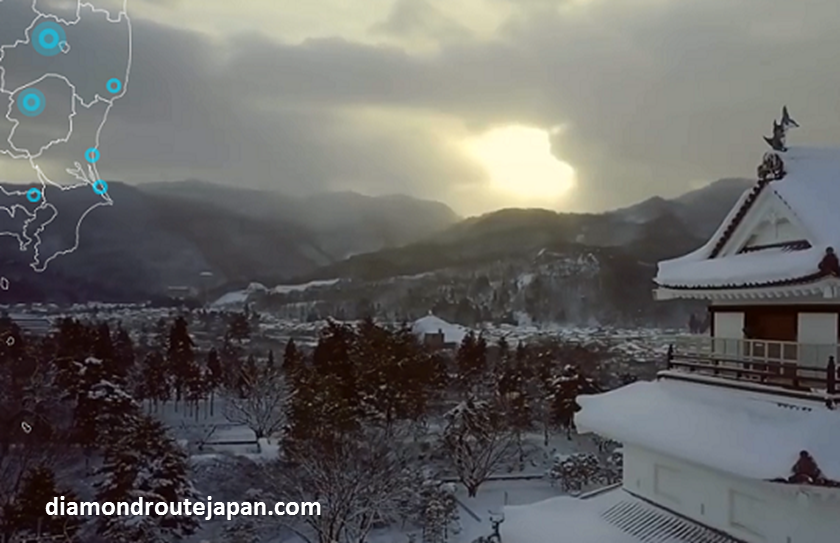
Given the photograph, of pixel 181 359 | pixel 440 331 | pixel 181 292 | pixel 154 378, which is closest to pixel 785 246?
pixel 181 359

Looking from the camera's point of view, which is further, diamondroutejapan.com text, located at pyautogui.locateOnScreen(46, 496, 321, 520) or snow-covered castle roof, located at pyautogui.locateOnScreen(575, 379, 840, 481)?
diamondroutejapan.com text, located at pyautogui.locateOnScreen(46, 496, 321, 520)

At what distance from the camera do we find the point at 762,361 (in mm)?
4695

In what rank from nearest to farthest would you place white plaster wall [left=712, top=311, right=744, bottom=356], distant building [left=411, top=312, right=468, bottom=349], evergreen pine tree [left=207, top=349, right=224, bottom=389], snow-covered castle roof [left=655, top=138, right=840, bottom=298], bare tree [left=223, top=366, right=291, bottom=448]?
snow-covered castle roof [left=655, top=138, right=840, bottom=298], white plaster wall [left=712, top=311, right=744, bottom=356], bare tree [left=223, top=366, right=291, bottom=448], evergreen pine tree [left=207, top=349, right=224, bottom=389], distant building [left=411, top=312, right=468, bottom=349]

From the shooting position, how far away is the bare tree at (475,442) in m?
16.2

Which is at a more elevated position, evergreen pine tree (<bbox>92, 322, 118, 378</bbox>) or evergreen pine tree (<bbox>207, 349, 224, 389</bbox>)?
evergreen pine tree (<bbox>92, 322, 118, 378</bbox>)

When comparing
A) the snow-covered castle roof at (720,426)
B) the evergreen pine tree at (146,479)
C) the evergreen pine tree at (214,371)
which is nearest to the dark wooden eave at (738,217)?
the snow-covered castle roof at (720,426)

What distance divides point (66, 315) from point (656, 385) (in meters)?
18.3

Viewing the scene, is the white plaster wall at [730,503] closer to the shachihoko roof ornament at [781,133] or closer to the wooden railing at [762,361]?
the wooden railing at [762,361]

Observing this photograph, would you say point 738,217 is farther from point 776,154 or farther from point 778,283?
point 778,283

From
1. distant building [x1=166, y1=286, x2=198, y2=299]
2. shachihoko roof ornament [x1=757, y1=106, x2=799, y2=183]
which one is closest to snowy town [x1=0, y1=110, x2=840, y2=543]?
shachihoko roof ornament [x1=757, y1=106, x2=799, y2=183]

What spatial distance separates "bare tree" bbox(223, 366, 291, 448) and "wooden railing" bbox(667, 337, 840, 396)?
13641mm

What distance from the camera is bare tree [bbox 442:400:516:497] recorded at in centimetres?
1625

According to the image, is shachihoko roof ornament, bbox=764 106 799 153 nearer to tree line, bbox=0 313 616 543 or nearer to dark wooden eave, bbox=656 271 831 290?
dark wooden eave, bbox=656 271 831 290

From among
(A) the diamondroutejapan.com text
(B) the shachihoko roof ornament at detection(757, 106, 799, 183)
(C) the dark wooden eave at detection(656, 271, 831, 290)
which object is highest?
(B) the shachihoko roof ornament at detection(757, 106, 799, 183)
